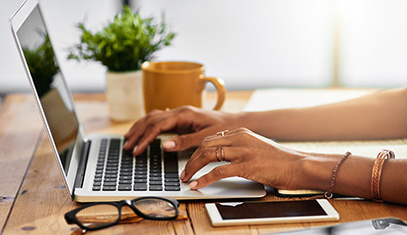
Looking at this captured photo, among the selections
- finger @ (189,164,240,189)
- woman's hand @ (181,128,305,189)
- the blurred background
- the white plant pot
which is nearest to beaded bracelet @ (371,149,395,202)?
woman's hand @ (181,128,305,189)

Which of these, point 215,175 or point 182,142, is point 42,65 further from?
point 215,175

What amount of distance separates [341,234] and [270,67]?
318 cm

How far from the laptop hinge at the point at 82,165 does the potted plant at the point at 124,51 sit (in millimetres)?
213

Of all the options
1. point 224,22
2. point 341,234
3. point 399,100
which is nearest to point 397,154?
point 399,100

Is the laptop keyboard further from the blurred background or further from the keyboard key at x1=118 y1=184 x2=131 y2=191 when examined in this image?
the blurred background

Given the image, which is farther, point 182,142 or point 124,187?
point 182,142

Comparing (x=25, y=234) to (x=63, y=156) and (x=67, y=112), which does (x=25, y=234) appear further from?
(x=67, y=112)

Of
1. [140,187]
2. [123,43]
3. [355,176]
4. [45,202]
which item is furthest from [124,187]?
[123,43]

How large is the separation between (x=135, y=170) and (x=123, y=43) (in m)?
0.43

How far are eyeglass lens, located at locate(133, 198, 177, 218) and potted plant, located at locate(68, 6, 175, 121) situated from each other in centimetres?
58

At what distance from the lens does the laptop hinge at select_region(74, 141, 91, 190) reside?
0.95m

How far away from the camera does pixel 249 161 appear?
0.91 m

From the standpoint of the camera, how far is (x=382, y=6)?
3838 mm

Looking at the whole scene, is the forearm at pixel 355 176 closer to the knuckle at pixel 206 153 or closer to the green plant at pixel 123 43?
the knuckle at pixel 206 153
